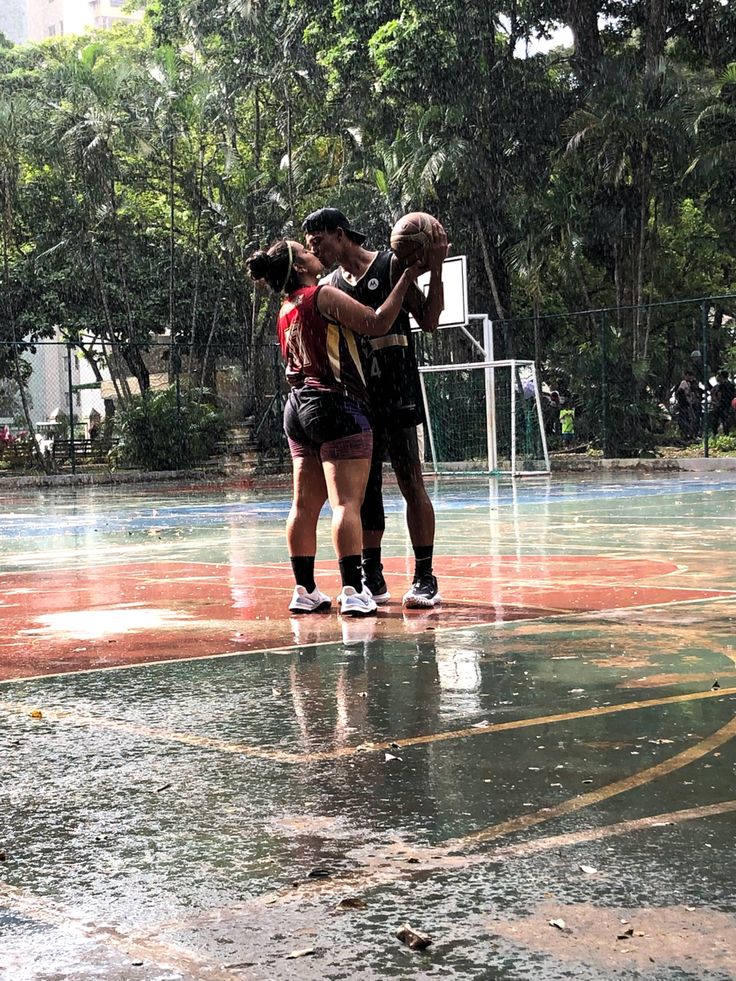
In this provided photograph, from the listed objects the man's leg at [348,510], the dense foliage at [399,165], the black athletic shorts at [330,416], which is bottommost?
the man's leg at [348,510]

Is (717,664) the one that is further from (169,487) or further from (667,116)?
(667,116)

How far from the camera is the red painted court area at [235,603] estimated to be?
657 cm

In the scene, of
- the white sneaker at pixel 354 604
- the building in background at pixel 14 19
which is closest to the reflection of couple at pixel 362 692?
the white sneaker at pixel 354 604

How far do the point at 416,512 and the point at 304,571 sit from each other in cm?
64

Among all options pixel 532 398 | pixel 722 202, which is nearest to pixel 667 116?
pixel 722 202

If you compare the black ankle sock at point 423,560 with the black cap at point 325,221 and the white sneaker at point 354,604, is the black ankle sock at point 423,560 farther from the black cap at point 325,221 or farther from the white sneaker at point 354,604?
the black cap at point 325,221

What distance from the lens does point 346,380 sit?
7.32m

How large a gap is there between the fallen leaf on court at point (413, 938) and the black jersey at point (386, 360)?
481 centimetres

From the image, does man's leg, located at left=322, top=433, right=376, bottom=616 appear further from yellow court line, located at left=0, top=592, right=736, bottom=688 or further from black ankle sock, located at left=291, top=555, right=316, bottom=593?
yellow court line, located at left=0, top=592, right=736, bottom=688

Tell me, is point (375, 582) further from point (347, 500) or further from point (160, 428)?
point (160, 428)

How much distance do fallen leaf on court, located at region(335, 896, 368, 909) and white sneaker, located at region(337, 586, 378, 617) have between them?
4.31 m

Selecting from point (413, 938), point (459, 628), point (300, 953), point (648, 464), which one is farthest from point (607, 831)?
point (648, 464)

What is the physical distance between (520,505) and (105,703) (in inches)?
480

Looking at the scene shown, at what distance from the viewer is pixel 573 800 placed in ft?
12.1
